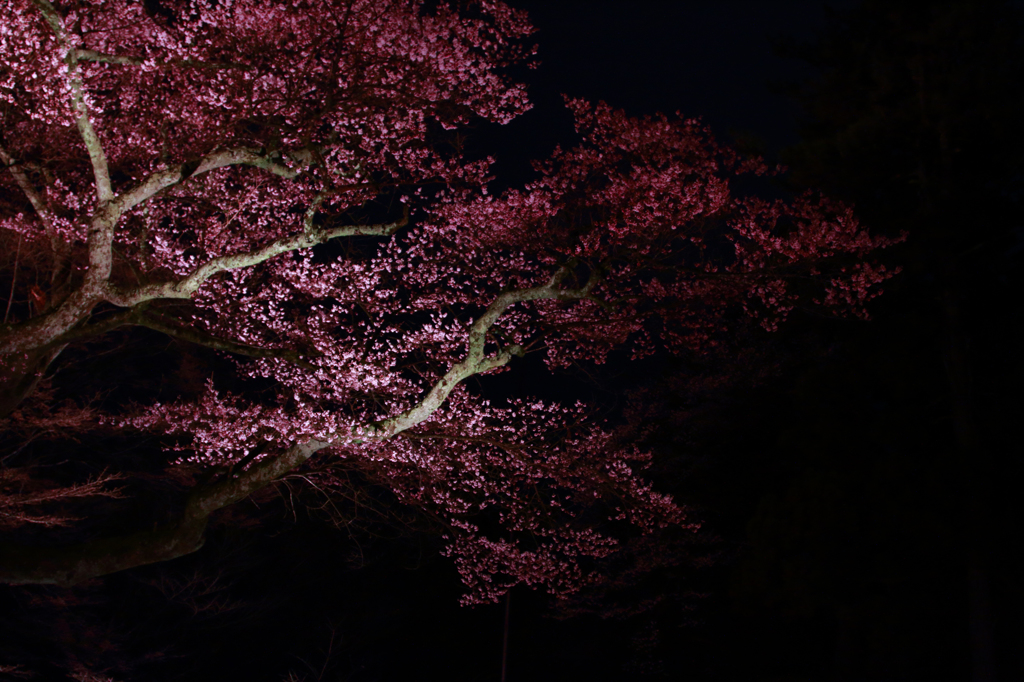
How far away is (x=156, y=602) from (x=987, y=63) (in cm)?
1845

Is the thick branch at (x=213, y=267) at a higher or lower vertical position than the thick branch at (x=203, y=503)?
higher

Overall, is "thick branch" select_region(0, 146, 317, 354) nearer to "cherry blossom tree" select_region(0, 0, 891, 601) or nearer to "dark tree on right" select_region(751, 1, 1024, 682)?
"cherry blossom tree" select_region(0, 0, 891, 601)

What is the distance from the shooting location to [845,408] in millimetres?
10562

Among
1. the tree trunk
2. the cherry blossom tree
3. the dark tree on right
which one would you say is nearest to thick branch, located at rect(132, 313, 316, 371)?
the cherry blossom tree

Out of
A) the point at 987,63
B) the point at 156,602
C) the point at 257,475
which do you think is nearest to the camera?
the point at 257,475

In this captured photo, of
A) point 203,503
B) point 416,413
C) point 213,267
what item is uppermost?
point 213,267

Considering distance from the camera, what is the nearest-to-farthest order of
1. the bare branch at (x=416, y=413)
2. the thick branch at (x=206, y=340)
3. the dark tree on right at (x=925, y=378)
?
the bare branch at (x=416, y=413), the thick branch at (x=206, y=340), the dark tree on right at (x=925, y=378)

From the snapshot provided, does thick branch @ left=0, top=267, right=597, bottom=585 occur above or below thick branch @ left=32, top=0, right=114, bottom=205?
below

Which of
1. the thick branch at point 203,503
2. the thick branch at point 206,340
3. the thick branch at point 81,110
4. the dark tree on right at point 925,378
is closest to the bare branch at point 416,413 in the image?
the thick branch at point 203,503

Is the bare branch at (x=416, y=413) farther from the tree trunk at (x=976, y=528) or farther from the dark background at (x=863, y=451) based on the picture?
the tree trunk at (x=976, y=528)

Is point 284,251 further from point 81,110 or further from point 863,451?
point 863,451

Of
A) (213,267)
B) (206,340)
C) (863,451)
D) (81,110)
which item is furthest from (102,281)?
(863,451)

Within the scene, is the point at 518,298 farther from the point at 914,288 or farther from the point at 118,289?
the point at 914,288

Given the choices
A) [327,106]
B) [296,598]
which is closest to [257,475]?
[327,106]
